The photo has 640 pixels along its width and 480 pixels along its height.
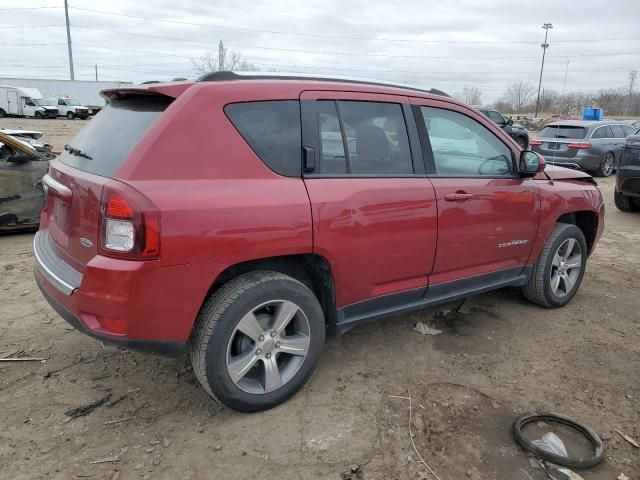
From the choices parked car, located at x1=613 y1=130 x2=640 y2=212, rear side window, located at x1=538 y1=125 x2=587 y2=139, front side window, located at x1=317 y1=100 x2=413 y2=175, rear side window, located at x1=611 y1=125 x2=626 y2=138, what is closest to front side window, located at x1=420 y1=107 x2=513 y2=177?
front side window, located at x1=317 y1=100 x2=413 y2=175

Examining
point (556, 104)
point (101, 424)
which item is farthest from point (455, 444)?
point (556, 104)

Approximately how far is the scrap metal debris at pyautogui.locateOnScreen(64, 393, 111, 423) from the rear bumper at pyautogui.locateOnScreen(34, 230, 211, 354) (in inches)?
23.4

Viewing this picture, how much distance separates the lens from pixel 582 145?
1432 cm

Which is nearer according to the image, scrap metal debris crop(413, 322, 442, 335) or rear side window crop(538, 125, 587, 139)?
scrap metal debris crop(413, 322, 442, 335)

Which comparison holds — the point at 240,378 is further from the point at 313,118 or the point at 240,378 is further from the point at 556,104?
the point at 556,104

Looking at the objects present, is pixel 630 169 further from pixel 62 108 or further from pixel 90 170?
pixel 62 108

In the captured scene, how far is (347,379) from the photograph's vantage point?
342 centimetres

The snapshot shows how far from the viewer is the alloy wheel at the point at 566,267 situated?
4625mm

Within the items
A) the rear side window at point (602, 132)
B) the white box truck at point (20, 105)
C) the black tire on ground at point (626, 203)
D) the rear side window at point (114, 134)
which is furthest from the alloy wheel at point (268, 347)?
the white box truck at point (20, 105)

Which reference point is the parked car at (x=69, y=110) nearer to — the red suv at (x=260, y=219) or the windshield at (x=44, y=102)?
the windshield at (x=44, y=102)

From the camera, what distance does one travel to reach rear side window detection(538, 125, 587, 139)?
14.6 meters

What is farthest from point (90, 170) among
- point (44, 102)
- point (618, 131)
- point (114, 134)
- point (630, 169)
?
point (44, 102)

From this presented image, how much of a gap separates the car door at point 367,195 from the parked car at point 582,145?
11961 millimetres

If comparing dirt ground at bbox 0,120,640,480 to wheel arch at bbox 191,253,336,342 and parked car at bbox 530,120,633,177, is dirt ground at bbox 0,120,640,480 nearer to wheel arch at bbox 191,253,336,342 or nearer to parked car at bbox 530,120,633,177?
wheel arch at bbox 191,253,336,342
